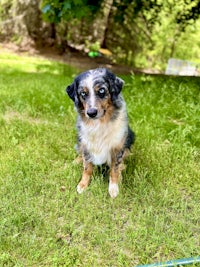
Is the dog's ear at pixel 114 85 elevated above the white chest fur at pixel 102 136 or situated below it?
above

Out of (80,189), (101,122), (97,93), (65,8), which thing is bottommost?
(80,189)

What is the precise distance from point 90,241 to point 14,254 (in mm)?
583

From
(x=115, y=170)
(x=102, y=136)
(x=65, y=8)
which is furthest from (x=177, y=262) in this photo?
(x=65, y=8)

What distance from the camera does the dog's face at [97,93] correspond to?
10.2 ft

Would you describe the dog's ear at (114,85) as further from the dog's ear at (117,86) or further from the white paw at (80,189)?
the white paw at (80,189)

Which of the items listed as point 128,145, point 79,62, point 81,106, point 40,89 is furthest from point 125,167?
point 79,62

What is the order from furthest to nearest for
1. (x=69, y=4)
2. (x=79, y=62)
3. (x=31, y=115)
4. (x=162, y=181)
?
(x=79, y=62) → (x=69, y=4) → (x=31, y=115) → (x=162, y=181)

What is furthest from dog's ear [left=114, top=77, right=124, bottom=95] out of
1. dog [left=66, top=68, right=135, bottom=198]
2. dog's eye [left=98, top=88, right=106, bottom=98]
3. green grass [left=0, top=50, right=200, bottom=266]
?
green grass [left=0, top=50, right=200, bottom=266]

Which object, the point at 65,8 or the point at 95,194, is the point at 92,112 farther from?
the point at 65,8

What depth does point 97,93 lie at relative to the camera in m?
3.11

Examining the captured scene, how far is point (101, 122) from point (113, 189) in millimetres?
655

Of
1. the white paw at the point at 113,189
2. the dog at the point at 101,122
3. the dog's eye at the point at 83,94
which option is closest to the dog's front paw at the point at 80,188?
the dog at the point at 101,122

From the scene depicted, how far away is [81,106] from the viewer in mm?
3301

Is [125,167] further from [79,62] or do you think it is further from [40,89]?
[79,62]
